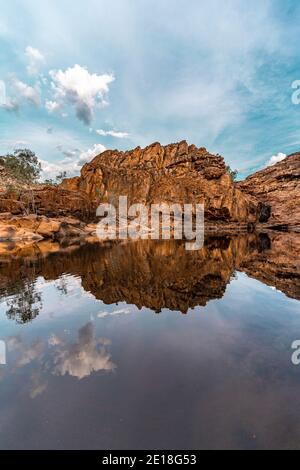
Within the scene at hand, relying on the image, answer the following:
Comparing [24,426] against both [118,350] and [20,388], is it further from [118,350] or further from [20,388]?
[118,350]

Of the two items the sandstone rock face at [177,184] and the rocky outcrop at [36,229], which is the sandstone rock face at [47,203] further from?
the sandstone rock face at [177,184]

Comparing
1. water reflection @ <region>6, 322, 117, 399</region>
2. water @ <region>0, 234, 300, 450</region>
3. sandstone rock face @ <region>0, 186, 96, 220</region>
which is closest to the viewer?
water @ <region>0, 234, 300, 450</region>

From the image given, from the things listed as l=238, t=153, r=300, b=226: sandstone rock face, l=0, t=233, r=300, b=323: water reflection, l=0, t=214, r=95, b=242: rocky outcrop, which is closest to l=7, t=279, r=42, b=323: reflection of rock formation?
l=0, t=233, r=300, b=323: water reflection

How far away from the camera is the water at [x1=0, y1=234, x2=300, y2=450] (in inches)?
199

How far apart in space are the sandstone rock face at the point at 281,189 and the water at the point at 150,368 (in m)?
88.6

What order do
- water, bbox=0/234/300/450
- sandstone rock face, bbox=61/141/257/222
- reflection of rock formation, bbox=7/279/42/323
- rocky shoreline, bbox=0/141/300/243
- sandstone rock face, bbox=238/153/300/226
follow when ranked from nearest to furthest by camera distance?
1. water, bbox=0/234/300/450
2. reflection of rock formation, bbox=7/279/42/323
3. rocky shoreline, bbox=0/141/300/243
4. sandstone rock face, bbox=61/141/257/222
5. sandstone rock face, bbox=238/153/300/226

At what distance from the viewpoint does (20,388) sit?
22.0ft

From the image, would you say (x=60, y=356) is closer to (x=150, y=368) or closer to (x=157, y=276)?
(x=150, y=368)

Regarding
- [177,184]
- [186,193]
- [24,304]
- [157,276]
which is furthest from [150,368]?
[177,184]

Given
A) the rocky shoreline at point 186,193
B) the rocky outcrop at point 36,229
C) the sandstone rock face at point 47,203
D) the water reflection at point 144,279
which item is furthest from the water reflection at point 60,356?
the sandstone rock face at point 47,203

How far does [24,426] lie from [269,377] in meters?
5.92

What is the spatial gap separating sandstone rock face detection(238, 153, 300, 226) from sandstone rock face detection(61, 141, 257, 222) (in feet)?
24.8

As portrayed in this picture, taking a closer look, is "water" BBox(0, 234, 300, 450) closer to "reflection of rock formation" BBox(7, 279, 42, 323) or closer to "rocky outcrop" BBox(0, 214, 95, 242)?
"reflection of rock formation" BBox(7, 279, 42, 323)

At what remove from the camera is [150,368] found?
7.46 meters
